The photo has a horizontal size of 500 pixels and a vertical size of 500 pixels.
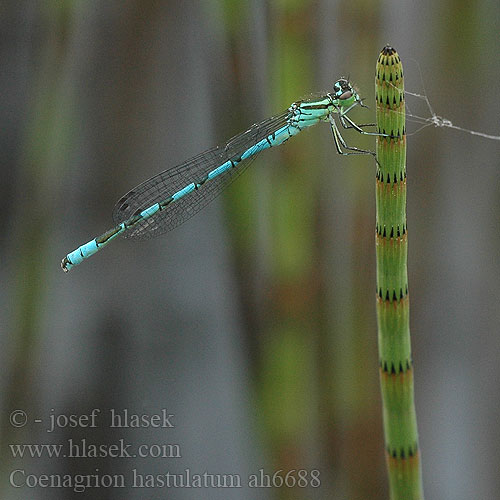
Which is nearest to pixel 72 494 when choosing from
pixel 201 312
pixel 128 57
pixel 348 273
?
pixel 201 312

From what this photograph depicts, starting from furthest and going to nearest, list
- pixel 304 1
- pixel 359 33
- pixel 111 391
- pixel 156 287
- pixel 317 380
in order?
pixel 156 287 < pixel 111 391 < pixel 317 380 < pixel 359 33 < pixel 304 1

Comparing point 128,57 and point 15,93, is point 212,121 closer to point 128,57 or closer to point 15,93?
point 128,57

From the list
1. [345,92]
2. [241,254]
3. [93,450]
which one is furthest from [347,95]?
[93,450]

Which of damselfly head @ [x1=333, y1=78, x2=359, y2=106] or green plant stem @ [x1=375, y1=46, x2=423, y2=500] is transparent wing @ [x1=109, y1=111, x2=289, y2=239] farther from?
green plant stem @ [x1=375, y1=46, x2=423, y2=500]

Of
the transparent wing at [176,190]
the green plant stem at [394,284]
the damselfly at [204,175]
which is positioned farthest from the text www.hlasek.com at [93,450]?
the green plant stem at [394,284]

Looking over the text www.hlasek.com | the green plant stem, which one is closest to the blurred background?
the text www.hlasek.com

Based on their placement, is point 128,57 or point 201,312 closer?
point 128,57
